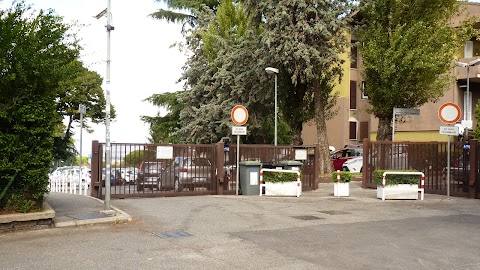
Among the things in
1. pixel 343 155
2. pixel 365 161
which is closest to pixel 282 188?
pixel 365 161

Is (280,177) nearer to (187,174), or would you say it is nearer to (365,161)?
(187,174)

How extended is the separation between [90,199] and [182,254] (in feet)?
24.8

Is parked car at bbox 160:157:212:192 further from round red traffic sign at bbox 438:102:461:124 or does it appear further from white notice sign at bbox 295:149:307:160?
round red traffic sign at bbox 438:102:461:124

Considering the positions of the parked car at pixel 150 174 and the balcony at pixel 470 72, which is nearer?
the parked car at pixel 150 174

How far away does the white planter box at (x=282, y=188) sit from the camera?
666 inches

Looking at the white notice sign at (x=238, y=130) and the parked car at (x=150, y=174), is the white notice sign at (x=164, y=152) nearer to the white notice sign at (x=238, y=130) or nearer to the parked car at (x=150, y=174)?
the parked car at (x=150, y=174)

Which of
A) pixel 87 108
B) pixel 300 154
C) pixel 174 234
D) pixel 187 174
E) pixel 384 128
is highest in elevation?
pixel 87 108

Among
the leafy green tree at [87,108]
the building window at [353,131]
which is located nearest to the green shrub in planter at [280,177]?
the building window at [353,131]

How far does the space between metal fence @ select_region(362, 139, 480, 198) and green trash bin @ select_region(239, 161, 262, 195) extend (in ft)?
18.0

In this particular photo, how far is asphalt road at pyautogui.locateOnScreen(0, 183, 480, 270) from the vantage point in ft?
23.7

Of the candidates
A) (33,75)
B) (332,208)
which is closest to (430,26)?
(332,208)

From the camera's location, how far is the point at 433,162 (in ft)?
59.8

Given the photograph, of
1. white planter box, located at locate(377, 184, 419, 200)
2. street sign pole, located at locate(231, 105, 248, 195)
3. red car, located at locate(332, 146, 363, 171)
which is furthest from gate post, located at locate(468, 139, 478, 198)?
red car, located at locate(332, 146, 363, 171)

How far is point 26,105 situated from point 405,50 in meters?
19.9
